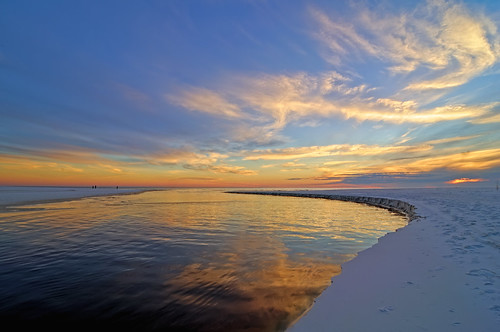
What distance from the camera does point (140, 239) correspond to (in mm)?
12547

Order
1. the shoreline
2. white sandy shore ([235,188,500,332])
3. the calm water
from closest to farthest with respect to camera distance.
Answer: white sandy shore ([235,188,500,332])
the calm water
the shoreline

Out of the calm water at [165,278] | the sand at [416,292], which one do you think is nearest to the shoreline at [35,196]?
the calm water at [165,278]

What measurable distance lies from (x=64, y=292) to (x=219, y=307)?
4.17m

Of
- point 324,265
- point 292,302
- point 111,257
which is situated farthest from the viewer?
point 111,257

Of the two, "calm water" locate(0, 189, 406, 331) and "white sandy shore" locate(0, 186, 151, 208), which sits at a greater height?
"white sandy shore" locate(0, 186, 151, 208)

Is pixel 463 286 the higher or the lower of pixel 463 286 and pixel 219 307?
the higher

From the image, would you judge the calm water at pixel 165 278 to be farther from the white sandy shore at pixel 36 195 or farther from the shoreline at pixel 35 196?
the white sandy shore at pixel 36 195

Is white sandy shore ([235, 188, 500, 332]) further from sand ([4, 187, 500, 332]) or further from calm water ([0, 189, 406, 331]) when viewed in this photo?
calm water ([0, 189, 406, 331])

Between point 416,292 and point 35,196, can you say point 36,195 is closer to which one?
point 35,196

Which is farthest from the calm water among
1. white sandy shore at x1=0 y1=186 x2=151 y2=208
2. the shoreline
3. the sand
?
white sandy shore at x1=0 y1=186 x2=151 y2=208

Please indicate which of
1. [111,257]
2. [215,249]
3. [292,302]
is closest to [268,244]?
[215,249]

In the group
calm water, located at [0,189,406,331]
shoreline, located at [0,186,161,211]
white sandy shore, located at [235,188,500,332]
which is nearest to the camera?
white sandy shore, located at [235,188,500,332]

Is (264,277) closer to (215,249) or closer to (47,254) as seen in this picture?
(215,249)

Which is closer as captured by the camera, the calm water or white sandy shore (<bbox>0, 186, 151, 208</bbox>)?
the calm water
